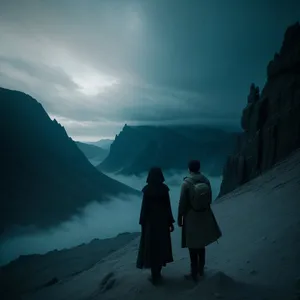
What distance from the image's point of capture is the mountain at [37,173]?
129375 millimetres

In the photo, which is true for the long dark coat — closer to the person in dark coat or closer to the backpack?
the person in dark coat

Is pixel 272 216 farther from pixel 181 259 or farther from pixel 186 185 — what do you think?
pixel 186 185

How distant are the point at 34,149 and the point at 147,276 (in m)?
179

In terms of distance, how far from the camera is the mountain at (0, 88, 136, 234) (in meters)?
129

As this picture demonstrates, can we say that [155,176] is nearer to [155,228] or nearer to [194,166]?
[194,166]

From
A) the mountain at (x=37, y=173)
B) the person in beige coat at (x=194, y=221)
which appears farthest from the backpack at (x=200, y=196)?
the mountain at (x=37, y=173)

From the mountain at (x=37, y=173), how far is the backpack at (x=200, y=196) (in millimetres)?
129986

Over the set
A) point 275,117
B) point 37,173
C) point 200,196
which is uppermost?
point 37,173

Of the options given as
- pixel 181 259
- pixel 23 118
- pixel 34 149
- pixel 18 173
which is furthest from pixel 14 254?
pixel 181 259

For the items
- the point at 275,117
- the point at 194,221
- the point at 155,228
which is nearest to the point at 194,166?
the point at 194,221

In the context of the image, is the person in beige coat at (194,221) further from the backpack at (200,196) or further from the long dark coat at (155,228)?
the long dark coat at (155,228)

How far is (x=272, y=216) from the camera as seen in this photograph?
33.0 feet

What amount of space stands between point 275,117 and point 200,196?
1224 inches

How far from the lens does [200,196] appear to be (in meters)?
5.60
